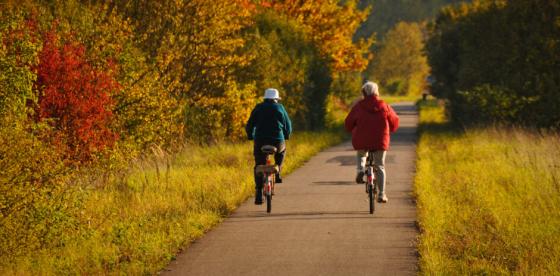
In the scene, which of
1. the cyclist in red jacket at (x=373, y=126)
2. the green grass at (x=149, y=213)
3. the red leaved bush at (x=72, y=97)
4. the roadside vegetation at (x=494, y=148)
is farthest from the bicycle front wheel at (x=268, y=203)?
the red leaved bush at (x=72, y=97)

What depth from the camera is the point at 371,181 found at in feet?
48.0

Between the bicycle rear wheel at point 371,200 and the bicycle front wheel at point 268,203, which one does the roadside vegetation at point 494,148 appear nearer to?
the bicycle rear wheel at point 371,200

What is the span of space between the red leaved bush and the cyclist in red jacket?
3.83m

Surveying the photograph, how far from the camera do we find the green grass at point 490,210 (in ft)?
34.6

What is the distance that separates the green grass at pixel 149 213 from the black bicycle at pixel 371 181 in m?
2.19

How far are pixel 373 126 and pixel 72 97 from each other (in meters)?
4.69

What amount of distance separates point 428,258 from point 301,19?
29.7 meters

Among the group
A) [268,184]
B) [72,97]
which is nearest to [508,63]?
[268,184]

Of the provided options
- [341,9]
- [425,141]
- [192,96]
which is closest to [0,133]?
[192,96]

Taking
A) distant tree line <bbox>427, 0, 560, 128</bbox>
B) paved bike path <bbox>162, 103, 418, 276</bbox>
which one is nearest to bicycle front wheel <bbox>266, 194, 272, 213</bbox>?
paved bike path <bbox>162, 103, 418, 276</bbox>

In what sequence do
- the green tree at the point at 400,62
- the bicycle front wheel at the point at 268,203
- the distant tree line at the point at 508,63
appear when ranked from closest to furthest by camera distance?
the bicycle front wheel at the point at 268,203, the distant tree line at the point at 508,63, the green tree at the point at 400,62

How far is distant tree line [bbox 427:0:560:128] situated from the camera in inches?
1202

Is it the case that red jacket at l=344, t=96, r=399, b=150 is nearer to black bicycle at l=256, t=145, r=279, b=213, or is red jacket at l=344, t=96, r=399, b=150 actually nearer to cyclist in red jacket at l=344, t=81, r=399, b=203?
cyclist in red jacket at l=344, t=81, r=399, b=203

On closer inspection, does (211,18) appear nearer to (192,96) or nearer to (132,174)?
(192,96)
